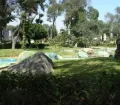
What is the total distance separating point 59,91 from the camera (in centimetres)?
532

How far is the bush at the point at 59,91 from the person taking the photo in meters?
5.32

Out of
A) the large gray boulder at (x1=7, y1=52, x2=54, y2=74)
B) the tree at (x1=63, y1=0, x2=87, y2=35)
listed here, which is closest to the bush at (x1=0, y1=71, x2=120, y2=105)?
the large gray boulder at (x1=7, y1=52, x2=54, y2=74)

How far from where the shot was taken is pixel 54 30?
76562 mm

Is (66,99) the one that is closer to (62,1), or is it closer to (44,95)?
(44,95)

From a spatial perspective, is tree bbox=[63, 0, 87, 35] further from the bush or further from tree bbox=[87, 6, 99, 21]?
the bush

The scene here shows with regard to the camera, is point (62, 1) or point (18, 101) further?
point (62, 1)

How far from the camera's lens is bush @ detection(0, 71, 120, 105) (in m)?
5.32

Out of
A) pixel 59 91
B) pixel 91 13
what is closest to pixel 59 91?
pixel 59 91

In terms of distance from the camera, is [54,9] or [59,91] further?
[54,9]

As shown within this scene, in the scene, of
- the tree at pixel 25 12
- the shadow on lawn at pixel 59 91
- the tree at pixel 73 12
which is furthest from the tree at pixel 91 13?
the shadow on lawn at pixel 59 91

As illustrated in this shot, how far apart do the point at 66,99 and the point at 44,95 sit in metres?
0.41

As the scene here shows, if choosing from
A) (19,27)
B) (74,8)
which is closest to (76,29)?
(74,8)

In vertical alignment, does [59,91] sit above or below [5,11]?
below

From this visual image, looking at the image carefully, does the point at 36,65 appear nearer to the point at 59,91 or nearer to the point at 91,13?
the point at 59,91
